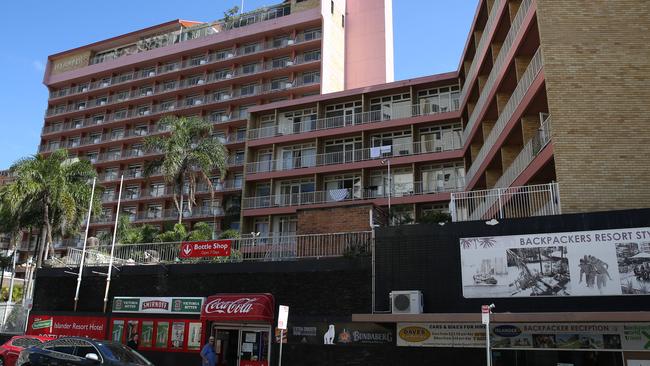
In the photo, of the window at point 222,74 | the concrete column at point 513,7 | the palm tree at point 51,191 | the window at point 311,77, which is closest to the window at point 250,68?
the window at point 222,74

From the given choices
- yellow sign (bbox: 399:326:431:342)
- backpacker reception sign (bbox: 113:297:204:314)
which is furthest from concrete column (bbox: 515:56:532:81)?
backpacker reception sign (bbox: 113:297:204:314)

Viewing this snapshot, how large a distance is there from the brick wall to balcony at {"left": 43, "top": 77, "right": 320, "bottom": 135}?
35389 millimetres

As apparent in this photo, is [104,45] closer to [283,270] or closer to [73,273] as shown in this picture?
[73,273]

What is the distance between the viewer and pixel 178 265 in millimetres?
22953

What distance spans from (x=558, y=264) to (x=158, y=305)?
1511cm

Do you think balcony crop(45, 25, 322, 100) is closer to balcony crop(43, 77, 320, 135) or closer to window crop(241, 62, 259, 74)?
window crop(241, 62, 259, 74)

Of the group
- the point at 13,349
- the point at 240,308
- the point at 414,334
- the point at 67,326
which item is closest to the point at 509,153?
the point at 414,334

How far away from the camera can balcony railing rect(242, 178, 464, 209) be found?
40.2 metres

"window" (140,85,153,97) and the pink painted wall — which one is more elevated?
the pink painted wall

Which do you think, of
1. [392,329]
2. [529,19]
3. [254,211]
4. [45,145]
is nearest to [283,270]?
[392,329]

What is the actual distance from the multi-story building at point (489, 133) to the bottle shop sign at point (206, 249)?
17.2 ft

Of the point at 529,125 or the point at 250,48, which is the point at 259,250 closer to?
the point at 529,125

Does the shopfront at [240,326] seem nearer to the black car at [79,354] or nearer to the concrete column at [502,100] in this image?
the black car at [79,354]

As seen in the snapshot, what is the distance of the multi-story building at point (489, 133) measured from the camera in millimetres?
18500
